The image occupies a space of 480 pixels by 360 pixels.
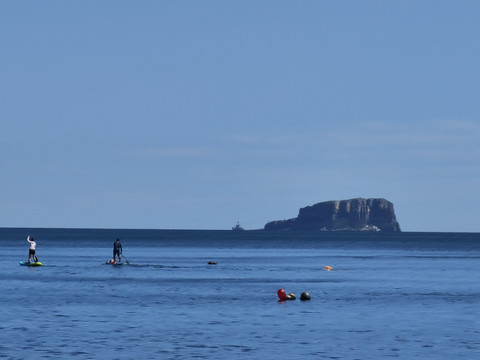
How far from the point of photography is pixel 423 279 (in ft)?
246

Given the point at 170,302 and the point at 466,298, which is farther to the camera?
the point at 466,298

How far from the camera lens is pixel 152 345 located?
32.3 metres

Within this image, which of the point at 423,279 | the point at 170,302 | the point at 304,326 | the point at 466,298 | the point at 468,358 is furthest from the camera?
the point at 423,279

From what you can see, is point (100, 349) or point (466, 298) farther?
point (466, 298)

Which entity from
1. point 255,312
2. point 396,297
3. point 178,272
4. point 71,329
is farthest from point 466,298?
point 178,272

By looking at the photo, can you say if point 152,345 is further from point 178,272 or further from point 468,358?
point 178,272

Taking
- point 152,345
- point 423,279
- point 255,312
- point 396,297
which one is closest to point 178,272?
point 423,279

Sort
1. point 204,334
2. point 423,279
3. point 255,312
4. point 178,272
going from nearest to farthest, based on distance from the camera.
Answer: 1. point 204,334
2. point 255,312
3. point 423,279
4. point 178,272

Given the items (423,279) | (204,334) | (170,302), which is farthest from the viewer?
(423,279)

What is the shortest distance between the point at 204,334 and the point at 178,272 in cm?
4732

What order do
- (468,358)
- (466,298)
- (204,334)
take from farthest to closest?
1. (466,298)
2. (204,334)
3. (468,358)

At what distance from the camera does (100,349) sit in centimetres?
3125

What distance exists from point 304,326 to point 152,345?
8.47m

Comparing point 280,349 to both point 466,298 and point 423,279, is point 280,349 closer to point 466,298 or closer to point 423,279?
point 466,298
